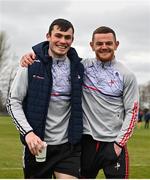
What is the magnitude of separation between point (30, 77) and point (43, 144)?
672 millimetres

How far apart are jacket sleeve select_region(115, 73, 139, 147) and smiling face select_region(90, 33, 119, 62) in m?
0.30

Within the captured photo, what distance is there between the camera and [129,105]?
16.4 feet

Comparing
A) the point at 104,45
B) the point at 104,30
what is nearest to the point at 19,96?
the point at 104,45

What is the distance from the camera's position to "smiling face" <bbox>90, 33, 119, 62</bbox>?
5.00m

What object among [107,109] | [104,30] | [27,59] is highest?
[104,30]

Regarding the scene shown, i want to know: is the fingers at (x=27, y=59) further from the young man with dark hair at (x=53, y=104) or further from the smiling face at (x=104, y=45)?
the smiling face at (x=104, y=45)

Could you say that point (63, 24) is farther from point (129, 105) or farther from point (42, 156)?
point (42, 156)

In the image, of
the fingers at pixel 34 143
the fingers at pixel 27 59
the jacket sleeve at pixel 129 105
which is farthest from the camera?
the jacket sleeve at pixel 129 105

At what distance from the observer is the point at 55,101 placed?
15.7ft

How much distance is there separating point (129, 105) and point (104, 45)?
26.2 inches

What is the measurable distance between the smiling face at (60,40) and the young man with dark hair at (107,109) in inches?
14.0

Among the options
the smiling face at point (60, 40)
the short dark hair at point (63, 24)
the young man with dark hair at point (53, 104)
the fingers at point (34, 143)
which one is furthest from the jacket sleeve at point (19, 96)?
the short dark hair at point (63, 24)

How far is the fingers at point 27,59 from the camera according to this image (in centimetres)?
478

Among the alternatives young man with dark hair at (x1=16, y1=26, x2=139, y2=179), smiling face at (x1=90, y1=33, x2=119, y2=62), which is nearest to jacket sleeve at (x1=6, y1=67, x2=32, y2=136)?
young man with dark hair at (x1=16, y1=26, x2=139, y2=179)
